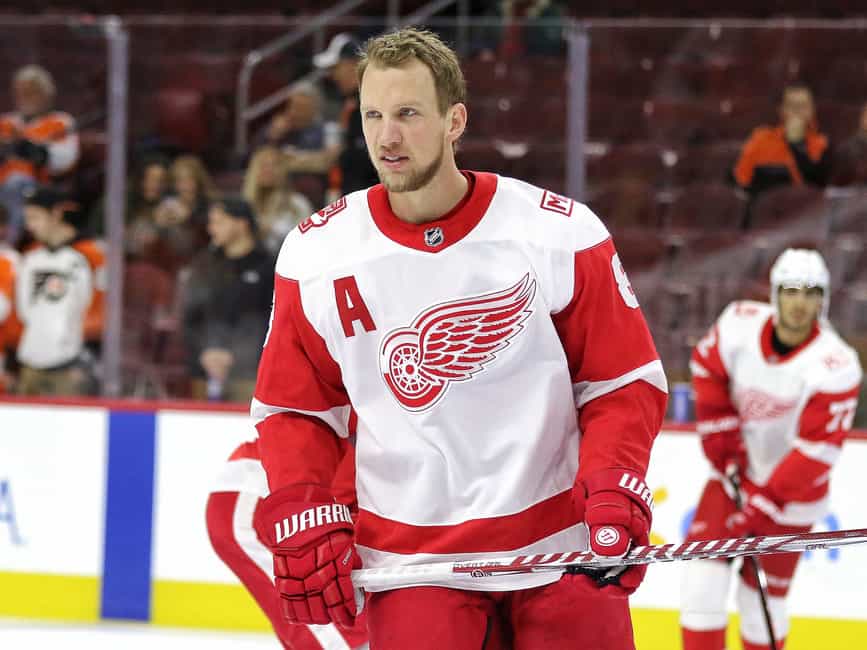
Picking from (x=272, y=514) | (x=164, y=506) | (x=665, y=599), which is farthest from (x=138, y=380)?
(x=272, y=514)

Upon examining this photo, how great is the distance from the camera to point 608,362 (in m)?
2.14

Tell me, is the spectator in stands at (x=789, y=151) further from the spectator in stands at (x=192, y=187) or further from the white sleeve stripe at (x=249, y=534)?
the white sleeve stripe at (x=249, y=534)

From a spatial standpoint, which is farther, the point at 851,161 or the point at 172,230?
the point at 172,230

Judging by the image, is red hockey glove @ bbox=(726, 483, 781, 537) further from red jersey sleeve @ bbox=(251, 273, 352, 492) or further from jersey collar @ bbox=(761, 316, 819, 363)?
red jersey sleeve @ bbox=(251, 273, 352, 492)

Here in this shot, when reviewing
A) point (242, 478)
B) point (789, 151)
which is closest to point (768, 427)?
point (789, 151)

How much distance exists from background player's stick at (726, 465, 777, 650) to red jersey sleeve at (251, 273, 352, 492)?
5.67ft

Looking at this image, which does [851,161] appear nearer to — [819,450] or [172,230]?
[819,450]

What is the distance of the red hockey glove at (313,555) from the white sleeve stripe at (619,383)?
1.27 ft

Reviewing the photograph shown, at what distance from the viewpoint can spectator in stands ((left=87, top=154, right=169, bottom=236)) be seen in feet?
16.4

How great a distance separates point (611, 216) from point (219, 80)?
1475mm

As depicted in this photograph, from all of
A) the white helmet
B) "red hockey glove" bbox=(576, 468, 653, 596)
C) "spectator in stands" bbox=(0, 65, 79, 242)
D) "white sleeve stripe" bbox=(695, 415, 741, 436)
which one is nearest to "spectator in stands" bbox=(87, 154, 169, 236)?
"spectator in stands" bbox=(0, 65, 79, 242)

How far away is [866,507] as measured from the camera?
14.3 ft

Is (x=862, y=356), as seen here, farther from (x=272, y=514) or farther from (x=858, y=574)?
(x=272, y=514)

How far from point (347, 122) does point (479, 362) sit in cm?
290
